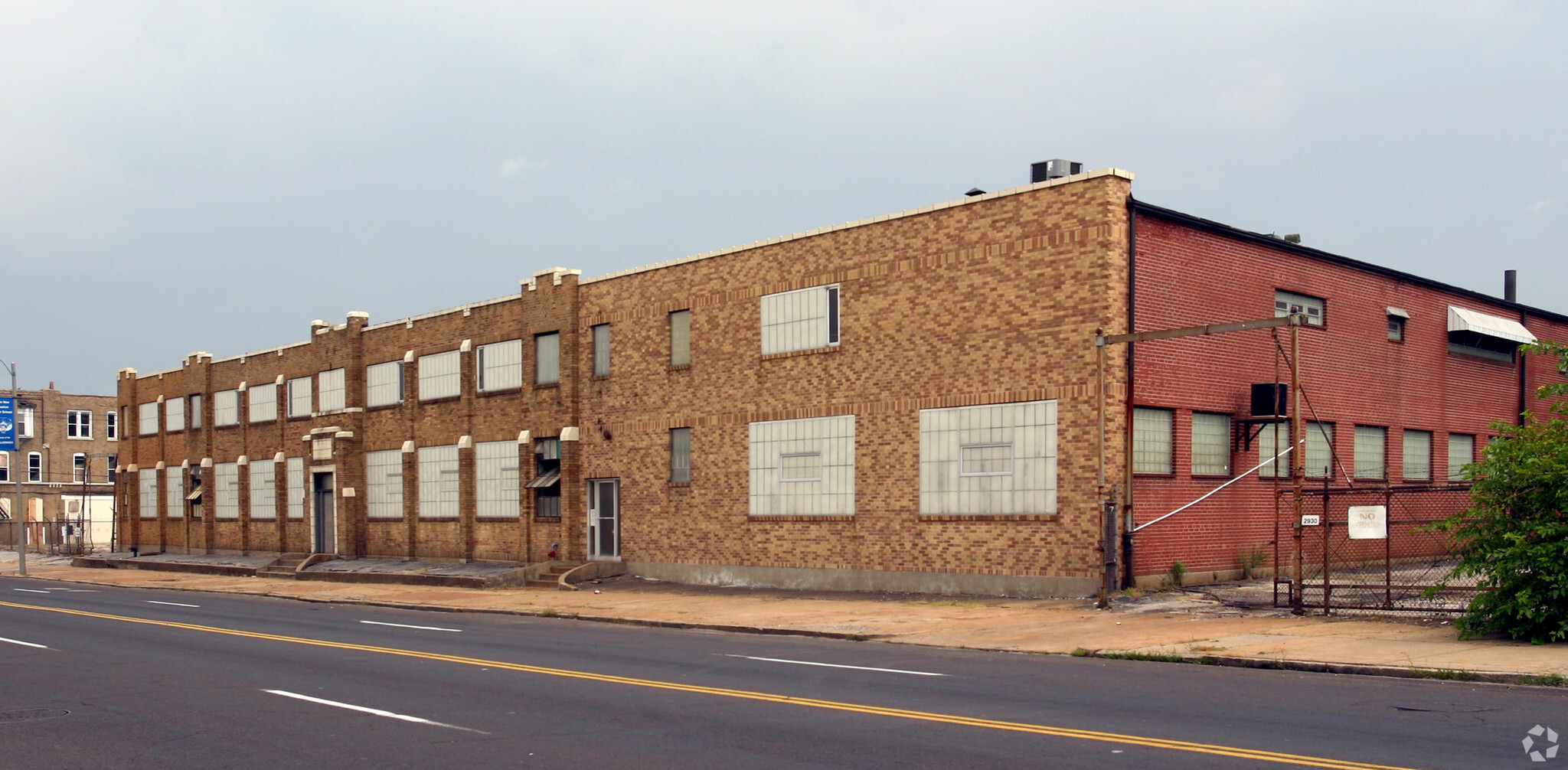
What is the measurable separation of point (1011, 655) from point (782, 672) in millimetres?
3758

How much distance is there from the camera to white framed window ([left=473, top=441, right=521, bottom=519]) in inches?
1490

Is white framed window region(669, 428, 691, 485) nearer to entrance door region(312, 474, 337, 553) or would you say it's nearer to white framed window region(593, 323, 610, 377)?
white framed window region(593, 323, 610, 377)

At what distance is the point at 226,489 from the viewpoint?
171 feet

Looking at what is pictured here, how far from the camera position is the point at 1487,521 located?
16750mm

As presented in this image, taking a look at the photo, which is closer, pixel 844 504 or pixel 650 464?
pixel 844 504

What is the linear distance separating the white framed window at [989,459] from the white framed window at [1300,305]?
670 cm

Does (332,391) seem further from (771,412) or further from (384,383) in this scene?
(771,412)

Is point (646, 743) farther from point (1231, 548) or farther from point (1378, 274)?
point (1378, 274)

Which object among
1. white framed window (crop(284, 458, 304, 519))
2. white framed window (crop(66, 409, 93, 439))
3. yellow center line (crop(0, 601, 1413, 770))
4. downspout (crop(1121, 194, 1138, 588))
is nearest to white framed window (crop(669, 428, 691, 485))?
downspout (crop(1121, 194, 1138, 588))

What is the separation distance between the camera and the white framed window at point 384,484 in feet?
141

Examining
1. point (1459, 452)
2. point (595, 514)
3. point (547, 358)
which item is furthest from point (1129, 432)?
point (547, 358)

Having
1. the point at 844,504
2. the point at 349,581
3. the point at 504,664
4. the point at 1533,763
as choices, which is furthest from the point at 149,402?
the point at 1533,763

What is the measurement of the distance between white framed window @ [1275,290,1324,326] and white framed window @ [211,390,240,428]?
131 ft
